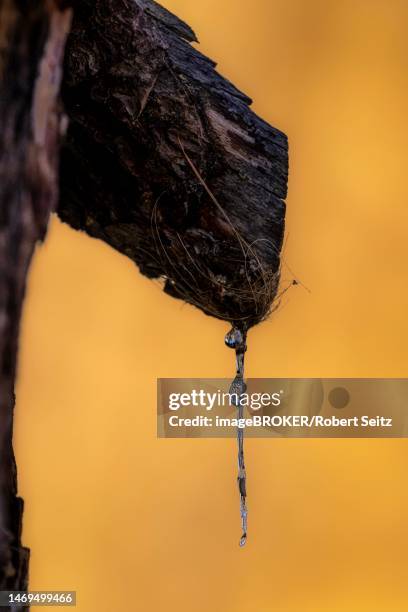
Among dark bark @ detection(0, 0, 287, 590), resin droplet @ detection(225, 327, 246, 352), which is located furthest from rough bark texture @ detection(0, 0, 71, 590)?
resin droplet @ detection(225, 327, 246, 352)

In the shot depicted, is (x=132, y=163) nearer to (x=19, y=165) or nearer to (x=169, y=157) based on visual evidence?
(x=169, y=157)

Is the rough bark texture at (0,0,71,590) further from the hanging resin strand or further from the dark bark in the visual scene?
the hanging resin strand

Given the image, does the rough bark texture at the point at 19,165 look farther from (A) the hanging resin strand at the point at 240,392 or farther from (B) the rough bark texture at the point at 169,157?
(A) the hanging resin strand at the point at 240,392

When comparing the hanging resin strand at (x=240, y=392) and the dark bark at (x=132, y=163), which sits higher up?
the dark bark at (x=132, y=163)

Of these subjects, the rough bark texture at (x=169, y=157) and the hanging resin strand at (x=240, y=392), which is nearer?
the rough bark texture at (x=169, y=157)

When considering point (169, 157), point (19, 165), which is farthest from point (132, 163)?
point (19, 165)

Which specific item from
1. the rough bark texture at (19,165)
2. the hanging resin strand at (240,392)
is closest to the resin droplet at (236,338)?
the hanging resin strand at (240,392)
